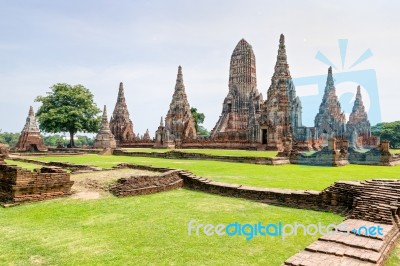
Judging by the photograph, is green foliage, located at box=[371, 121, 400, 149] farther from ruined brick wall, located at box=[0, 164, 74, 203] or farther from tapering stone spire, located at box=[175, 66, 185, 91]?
ruined brick wall, located at box=[0, 164, 74, 203]

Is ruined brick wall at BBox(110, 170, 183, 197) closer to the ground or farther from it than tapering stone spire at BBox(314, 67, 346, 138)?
closer to the ground

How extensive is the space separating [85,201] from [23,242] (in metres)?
3.07

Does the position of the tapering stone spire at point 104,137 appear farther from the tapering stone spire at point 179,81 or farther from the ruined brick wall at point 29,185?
the ruined brick wall at point 29,185

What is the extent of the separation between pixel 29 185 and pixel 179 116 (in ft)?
114

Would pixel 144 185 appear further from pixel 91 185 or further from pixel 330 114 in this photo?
pixel 330 114

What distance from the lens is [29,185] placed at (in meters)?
8.38

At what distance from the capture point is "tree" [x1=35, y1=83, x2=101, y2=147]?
1505 inches

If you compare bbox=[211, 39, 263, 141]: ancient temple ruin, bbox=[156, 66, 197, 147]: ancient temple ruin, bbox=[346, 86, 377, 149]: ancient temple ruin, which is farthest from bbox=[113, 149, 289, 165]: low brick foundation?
bbox=[346, 86, 377, 149]: ancient temple ruin
